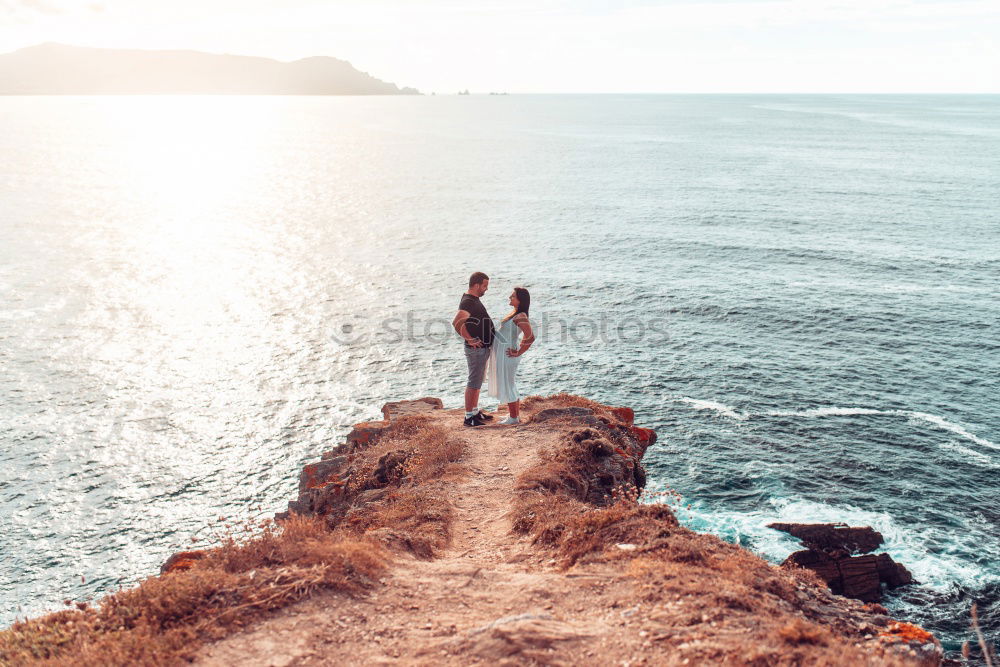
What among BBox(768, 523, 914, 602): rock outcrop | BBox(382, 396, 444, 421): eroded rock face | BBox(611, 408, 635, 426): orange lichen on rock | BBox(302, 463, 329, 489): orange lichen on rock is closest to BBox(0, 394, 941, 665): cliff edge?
BBox(302, 463, 329, 489): orange lichen on rock

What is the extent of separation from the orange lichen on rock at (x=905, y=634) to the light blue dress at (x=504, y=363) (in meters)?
9.22

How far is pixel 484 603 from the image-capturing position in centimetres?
962

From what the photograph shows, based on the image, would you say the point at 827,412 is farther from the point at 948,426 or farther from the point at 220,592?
the point at 220,592

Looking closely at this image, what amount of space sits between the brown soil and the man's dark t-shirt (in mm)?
4564

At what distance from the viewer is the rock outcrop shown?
19797 mm

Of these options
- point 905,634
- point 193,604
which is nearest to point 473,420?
point 193,604

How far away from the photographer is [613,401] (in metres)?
31.8

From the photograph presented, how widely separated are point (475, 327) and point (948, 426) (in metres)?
23.1

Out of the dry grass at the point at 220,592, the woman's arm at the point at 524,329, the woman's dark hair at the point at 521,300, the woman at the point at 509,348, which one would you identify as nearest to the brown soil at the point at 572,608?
the dry grass at the point at 220,592

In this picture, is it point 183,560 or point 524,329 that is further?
point 524,329

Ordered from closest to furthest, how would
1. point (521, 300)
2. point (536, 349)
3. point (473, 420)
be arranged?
point (521, 300) < point (473, 420) < point (536, 349)

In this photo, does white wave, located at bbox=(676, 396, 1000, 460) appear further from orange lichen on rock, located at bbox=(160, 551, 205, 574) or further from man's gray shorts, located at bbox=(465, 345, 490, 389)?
orange lichen on rock, located at bbox=(160, 551, 205, 574)

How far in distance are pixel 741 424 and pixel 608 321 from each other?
13972 mm

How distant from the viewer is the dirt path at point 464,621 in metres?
8.18
